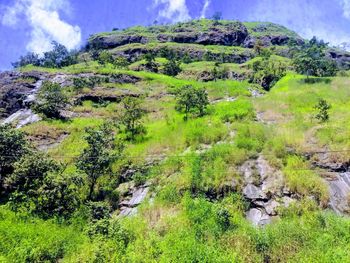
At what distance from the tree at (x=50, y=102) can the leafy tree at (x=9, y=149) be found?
56.5 ft

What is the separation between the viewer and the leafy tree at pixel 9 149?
83.8 ft

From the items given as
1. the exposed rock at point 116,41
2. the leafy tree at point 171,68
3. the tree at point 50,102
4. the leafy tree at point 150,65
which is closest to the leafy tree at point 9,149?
the tree at point 50,102

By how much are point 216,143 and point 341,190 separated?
10085mm

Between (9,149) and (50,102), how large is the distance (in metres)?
19.3

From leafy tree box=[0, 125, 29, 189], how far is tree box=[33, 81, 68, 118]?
17.2 metres

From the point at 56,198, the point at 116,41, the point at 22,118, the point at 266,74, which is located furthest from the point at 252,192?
the point at 116,41

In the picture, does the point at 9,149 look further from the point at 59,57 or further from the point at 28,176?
the point at 59,57

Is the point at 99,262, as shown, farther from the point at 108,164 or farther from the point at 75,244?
the point at 108,164

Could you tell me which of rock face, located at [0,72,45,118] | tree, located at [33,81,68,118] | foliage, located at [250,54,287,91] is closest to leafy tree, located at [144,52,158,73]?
foliage, located at [250,54,287,91]

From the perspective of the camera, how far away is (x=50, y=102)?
4412cm

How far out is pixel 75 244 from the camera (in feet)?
58.1

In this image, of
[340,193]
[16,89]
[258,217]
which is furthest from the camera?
[16,89]

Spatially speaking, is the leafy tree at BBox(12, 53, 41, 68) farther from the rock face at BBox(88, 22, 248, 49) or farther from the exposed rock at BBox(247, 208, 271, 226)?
the exposed rock at BBox(247, 208, 271, 226)

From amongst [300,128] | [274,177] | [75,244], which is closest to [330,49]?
[300,128]
